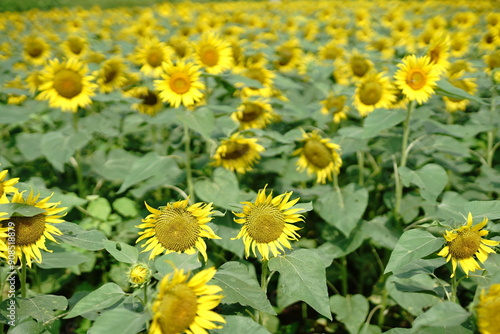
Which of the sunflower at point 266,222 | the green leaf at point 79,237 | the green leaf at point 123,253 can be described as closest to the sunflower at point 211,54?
the sunflower at point 266,222

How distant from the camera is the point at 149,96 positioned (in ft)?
10.7

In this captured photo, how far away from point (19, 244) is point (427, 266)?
5.08 feet

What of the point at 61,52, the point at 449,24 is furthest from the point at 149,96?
the point at 449,24

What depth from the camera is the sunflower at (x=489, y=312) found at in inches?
41.4

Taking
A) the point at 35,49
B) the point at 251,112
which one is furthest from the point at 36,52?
the point at 251,112

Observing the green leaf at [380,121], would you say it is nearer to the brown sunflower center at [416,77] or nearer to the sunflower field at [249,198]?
the sunflower field at [249,198]

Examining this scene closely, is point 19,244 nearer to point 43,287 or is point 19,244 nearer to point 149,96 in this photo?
point 43,287

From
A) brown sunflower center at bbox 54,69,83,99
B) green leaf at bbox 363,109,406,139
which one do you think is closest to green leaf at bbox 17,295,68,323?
brown sunflower center at bbox 54,69,83,99

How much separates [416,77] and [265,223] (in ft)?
4.16

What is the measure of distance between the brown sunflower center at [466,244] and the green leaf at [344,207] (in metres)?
0.71

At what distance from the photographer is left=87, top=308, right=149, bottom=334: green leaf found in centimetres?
107

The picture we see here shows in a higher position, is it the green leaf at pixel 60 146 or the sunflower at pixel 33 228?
the sunflower at pixel 33 228

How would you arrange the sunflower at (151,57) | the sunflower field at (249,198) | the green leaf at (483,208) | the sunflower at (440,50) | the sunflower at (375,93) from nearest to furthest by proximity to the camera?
the sunflower field at (249,198)
the green leaf at (483,208)
the sunflower at (440,50)
the sunflower at (375,93)
the sunflower at (151,57)

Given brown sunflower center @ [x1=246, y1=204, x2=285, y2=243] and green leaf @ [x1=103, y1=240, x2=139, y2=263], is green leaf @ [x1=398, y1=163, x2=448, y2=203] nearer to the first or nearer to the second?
brown sunflower center @ [x1=246, y1=204, x2=285, y2=243]
